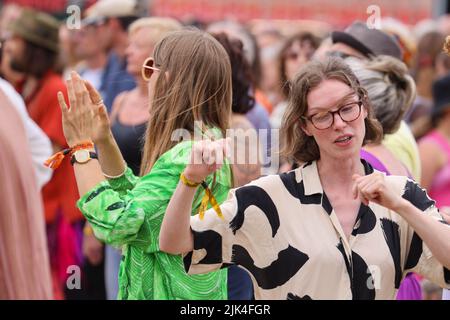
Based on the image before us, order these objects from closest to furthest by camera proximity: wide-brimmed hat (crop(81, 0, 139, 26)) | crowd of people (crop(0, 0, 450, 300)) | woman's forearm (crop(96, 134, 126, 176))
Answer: crowd of people (crop(0, 0, 450, 300)) < woman's forearm (crop(96, 134, 126, 176)) < wide-brimmed hat (crop(81, 0, 139, 26))

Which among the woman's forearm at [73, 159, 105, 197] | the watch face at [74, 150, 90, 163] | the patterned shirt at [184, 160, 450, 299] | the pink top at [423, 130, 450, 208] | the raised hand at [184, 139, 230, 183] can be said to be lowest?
the pink top at [423, 130, 450, 208]

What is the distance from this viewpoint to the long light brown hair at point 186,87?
13.5 feet

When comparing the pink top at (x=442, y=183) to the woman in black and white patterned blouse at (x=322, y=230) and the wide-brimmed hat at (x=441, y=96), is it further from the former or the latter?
the woman in black and white patterned blouse at (x=322, y=230)

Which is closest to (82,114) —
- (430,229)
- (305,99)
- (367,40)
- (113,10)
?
(305,99)

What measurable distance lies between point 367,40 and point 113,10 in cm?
313

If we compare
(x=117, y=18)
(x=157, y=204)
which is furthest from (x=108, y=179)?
(x=117, y=18)

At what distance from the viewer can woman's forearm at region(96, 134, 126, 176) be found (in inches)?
161

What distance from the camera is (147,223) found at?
13.2ft

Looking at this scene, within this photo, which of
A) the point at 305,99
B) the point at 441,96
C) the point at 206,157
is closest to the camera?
the point at 206,157

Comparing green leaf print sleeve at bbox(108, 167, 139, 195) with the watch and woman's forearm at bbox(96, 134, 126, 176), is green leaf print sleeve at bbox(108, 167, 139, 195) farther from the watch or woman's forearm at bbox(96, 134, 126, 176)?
the watch

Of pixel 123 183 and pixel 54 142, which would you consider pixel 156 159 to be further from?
pixel 54 142

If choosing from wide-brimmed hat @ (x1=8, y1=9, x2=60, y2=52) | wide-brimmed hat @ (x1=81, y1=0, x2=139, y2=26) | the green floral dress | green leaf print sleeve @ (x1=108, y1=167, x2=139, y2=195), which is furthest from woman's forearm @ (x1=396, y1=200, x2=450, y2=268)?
wide-brimmed hat @ (x1=81, y1=0, x2=139, y2=26)

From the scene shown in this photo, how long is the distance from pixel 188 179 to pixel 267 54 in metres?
7.96

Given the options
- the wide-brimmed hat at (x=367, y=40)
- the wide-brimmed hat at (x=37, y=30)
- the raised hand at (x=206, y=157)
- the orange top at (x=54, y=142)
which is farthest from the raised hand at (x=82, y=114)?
the wide-brimmed hat at (x=37, y=30)
